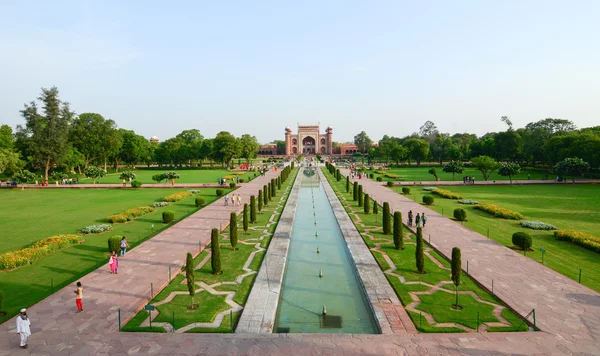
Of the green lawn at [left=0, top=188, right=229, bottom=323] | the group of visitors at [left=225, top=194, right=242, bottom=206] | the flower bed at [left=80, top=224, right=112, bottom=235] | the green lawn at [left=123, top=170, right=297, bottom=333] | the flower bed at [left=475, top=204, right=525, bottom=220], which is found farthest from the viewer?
the group of visitors at [left=225, top=194, right=242, bottom=206]

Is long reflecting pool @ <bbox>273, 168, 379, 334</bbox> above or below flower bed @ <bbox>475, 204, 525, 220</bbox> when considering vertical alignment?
below

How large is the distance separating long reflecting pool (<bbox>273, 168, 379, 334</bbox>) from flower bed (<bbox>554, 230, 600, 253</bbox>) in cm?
951

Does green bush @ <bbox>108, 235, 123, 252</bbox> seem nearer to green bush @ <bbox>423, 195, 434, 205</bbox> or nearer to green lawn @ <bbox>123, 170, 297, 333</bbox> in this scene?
green lawn @ <bbox>123, 170, 297, 333</bbox>

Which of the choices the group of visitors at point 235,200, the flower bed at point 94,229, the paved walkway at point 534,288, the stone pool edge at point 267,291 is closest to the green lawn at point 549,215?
the paved walkway at point 534,288

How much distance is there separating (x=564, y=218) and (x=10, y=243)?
27.8 meters

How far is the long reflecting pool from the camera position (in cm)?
882

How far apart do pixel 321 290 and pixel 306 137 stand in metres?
121

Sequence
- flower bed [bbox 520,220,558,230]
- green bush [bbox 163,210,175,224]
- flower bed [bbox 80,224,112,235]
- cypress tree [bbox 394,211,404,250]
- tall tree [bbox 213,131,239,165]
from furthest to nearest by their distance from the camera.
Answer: tall tree [bbox 213,131,239,165]
green bush [bbox 163,210,175,224]
flower bed [bbox 520,220,558,230]
flower bed [bbox 80,224,112,235]
cypress tree [bbox 394,211,404,250]

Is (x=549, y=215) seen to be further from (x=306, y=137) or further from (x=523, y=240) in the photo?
(x=306, y=137)

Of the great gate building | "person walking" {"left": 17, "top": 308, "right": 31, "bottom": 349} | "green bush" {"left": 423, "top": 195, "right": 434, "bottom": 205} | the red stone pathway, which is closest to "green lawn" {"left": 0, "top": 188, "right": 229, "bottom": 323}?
the red stone pathway

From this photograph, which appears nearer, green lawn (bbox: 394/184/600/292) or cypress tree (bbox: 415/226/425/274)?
cypress tree (bbox: 415/226/425/274)

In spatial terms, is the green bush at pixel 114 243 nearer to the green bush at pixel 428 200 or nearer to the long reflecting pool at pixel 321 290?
the long reflecting pool at pixel 321 290

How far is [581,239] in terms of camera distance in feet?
47.4

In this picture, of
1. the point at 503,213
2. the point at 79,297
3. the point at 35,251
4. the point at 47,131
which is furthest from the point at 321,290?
the point at 47,131
